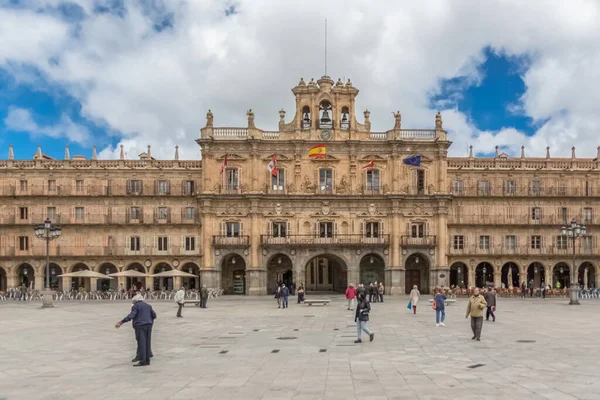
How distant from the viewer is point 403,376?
14.9 meters

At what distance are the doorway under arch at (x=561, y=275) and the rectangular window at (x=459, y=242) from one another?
10360 millimetres

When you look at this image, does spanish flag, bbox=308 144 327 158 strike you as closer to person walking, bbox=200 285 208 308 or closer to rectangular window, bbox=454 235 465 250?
rectangular window, bbox=454 235 465 250

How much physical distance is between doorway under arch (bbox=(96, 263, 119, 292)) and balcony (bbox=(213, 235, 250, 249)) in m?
11.5

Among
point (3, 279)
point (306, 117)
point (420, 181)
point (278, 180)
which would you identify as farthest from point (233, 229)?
point (3, 279)

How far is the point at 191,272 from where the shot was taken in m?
64.5

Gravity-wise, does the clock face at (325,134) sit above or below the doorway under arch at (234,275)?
above

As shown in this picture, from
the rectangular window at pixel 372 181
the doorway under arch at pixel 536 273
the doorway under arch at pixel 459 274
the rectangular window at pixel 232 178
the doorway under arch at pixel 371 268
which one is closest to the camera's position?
the rectangular window at pixel 232 178

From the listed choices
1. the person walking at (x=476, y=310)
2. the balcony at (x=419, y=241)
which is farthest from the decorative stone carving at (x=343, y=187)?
the person walking at (x=476, y=310)

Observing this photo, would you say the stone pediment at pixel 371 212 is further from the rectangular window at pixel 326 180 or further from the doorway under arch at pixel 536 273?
the doorway under arch at pixel 536 273

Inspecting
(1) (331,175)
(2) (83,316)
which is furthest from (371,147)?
(2) (83,316)

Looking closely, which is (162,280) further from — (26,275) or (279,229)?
(279,229)

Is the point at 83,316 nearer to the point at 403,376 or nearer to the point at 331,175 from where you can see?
the point at 403,376

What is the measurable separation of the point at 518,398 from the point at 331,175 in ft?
163

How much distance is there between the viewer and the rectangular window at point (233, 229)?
2421 inches
